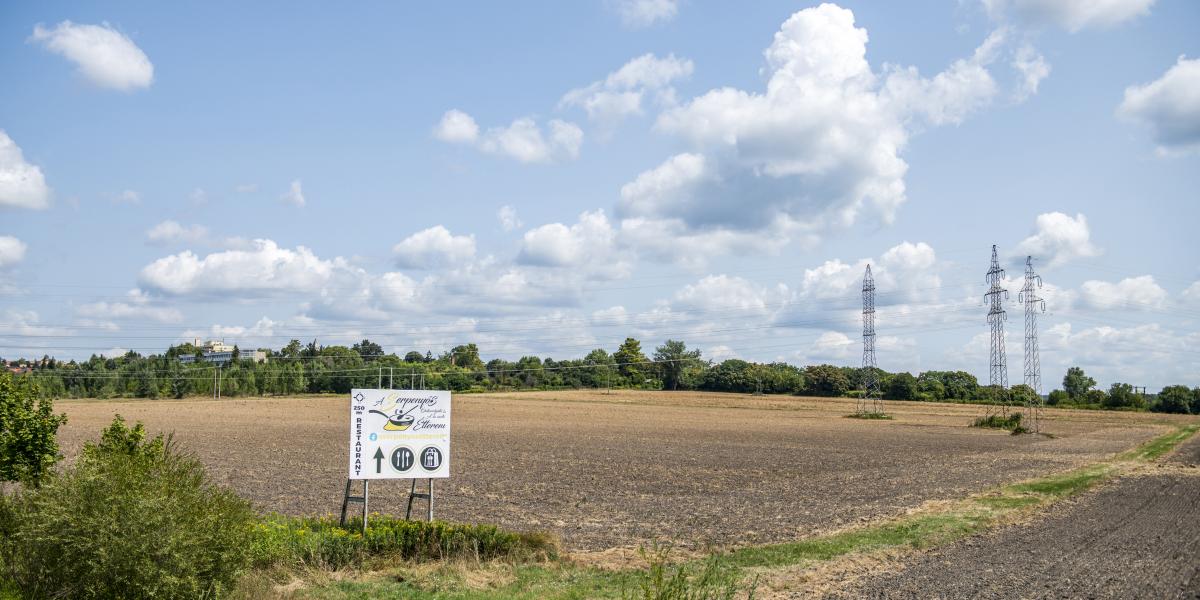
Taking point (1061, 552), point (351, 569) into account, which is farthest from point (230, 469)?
point (1061, 552)

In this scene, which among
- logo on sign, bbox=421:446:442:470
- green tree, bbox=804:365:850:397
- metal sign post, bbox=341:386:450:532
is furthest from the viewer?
green tree, bbox=804:365:850:397

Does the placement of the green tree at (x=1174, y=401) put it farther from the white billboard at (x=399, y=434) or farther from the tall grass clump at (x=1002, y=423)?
the white billboard at (x=399, y=434)

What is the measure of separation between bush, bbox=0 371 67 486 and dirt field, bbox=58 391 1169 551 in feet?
23.5

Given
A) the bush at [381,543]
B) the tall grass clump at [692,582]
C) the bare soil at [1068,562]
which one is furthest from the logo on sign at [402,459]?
the bare soil at [1068,562]

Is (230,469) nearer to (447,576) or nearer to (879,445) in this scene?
(447,576)

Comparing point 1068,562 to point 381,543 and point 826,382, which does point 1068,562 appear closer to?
point 381,543

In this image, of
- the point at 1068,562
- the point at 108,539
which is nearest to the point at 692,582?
the point at 1068,562

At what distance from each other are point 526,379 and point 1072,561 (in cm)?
13151

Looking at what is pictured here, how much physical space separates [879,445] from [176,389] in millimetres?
102123

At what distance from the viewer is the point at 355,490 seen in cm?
2284

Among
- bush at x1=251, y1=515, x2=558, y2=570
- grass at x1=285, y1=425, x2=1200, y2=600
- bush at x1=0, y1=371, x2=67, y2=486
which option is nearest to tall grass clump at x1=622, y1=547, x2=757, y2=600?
grass at x1=285, y1=425, x2=1200, y2=600

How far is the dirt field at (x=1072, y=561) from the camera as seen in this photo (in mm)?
10688

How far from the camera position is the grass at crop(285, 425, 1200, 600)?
32.2ft

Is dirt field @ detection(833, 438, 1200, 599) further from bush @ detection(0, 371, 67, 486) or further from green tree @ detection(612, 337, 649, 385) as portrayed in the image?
green tree @ detection(612, 337, 649, 385)
